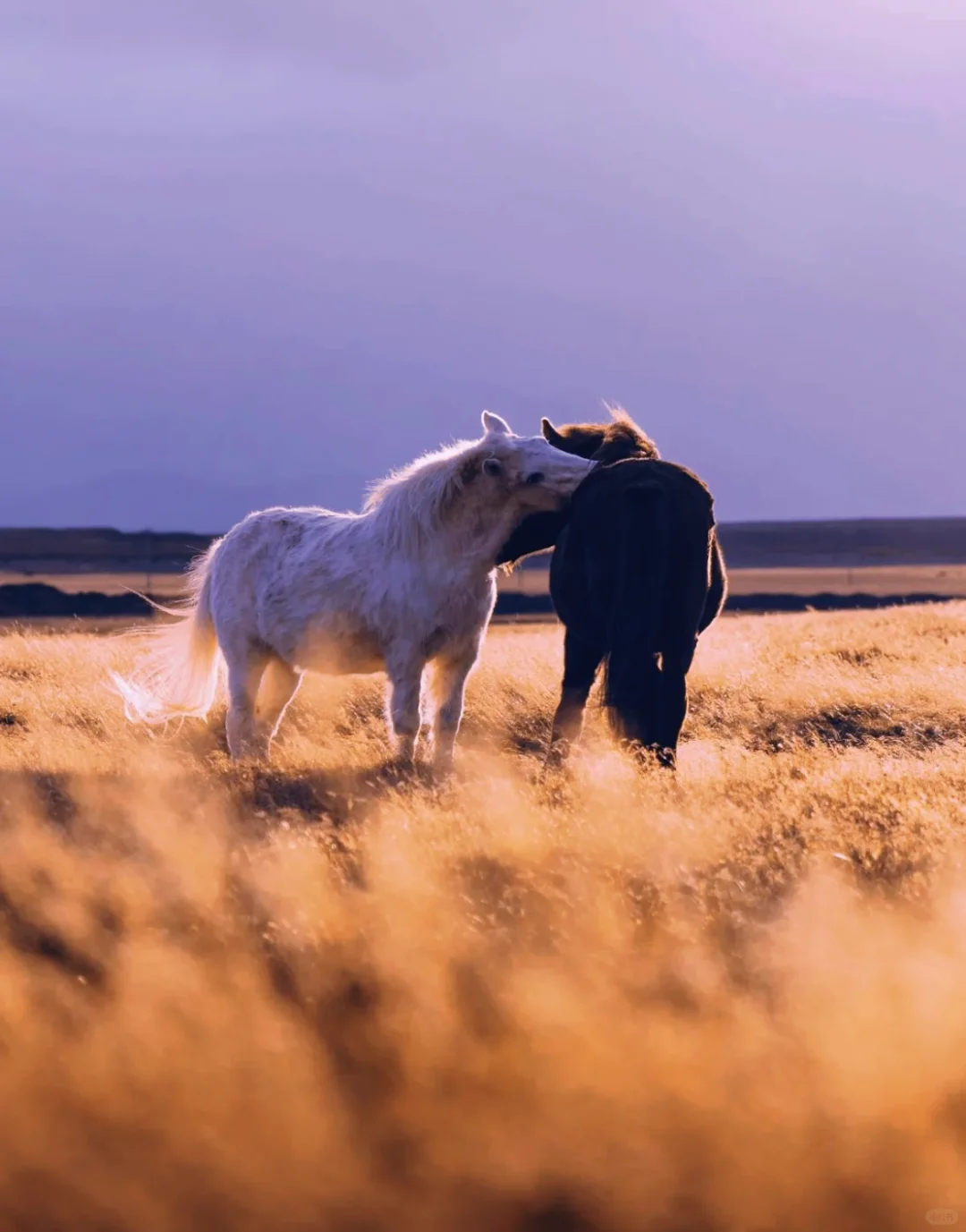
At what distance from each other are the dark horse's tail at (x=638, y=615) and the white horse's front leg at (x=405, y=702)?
1.03 meters

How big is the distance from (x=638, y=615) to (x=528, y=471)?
3.19 feet

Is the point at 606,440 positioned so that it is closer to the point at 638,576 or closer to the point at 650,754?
the point at 638,576

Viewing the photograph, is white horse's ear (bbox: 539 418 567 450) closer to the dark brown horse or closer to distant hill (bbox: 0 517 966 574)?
the dark brown horse

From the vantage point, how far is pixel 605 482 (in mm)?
7430

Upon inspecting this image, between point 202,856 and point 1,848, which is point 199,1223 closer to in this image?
point 202,856

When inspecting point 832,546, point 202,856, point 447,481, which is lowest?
point 832,546

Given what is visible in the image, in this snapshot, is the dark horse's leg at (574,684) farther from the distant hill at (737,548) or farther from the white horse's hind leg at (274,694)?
the distant hill at (737,548)

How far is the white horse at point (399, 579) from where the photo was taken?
7289 mm

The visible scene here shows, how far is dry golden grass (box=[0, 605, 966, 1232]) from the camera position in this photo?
3.07m

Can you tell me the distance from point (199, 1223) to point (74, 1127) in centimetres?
49

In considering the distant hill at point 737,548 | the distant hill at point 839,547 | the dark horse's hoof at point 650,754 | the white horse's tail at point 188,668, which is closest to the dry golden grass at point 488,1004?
the dark horse's hoof at point 650,754

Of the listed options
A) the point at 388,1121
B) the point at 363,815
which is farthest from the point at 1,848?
the point at 388,1121

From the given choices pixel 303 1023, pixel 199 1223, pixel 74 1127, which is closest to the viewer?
pixel 199 1223

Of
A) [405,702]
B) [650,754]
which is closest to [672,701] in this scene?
[650,754]
